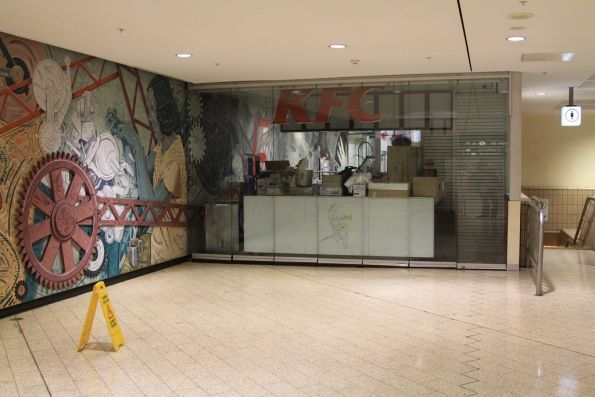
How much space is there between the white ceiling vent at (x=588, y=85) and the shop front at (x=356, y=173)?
1624 millimetres

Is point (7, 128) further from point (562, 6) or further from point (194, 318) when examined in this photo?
point (562, 6)

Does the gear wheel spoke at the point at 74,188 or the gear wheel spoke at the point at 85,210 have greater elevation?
the gear wheel spoke at the point at 74,188

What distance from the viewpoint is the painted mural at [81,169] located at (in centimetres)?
634

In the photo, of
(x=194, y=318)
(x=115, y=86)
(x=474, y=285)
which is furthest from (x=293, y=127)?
(x=194, y=318)

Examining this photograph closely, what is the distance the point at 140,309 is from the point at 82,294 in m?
1.11

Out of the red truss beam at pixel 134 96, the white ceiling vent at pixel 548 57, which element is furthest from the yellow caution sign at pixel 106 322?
the white ceiling vent at pixel 548 57

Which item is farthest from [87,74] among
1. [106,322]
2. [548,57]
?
[548,57]

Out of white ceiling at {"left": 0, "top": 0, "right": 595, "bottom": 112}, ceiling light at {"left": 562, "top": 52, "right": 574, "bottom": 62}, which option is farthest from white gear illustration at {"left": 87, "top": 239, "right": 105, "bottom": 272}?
ceiling light at {"left": 562, "top": 52, "right": 574, "bottom": 62}

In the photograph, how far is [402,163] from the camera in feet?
30.4

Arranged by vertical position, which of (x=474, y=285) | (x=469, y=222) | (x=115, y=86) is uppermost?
(x=115, y=86)

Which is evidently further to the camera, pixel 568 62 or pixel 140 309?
pixel 568 62

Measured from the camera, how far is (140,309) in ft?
22.0

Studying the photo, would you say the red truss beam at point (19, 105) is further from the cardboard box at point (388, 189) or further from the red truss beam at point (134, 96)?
the cardboard box at point (388, 189)

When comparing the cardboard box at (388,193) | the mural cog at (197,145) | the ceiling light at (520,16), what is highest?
the ceiling light at (520,16)
